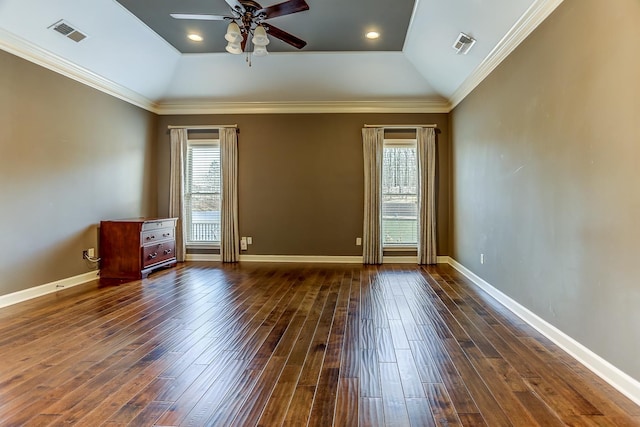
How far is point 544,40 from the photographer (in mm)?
2826

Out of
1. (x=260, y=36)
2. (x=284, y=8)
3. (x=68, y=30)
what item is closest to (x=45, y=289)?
(x=68, y=30)

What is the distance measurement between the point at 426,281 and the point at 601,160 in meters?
2.78

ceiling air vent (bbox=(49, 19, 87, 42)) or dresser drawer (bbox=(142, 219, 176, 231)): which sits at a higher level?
ceiling air vent (bbox=(49, 19, 87, 42))

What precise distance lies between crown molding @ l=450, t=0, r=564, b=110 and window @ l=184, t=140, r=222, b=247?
434cm

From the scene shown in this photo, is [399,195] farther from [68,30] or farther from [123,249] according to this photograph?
[68,30]

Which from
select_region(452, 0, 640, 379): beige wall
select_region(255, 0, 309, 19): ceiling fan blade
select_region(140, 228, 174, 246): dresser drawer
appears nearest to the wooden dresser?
select_region(140, 228, 174, 246): dresser drawer

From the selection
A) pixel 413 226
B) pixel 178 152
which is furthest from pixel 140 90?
pixel 413 226

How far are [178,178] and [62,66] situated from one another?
7.86 feet

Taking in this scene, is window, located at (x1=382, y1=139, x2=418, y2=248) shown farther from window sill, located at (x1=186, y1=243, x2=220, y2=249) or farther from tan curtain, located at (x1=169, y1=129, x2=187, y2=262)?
tan curtain, located at (x1=169, y1=129, x2=187, y2=262)

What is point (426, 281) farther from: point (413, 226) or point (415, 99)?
point (415, 99)

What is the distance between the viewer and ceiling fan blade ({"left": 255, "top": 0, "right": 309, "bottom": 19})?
9.62 ft

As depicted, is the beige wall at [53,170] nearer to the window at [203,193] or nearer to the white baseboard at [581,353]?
the window at [203,193]

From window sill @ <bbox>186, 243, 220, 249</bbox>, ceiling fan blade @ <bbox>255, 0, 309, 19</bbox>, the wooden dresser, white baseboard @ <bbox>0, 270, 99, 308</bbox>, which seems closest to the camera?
ceiling fan blade @ <bbox>255, 0, 309, 19</bbox>

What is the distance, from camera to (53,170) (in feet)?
13.2
